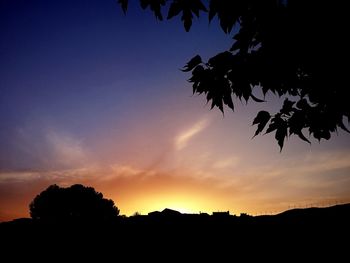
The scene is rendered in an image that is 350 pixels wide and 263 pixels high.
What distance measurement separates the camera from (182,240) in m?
4.85

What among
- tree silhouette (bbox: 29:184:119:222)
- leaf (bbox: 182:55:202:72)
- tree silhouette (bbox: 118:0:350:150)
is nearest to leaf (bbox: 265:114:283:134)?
tree silhouette (bbox: 118:0:350:150)

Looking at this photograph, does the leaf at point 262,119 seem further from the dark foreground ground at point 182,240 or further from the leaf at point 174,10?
the dark foreground ground at point 182,240

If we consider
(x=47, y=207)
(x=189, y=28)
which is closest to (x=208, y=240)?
(x=189, y=28)

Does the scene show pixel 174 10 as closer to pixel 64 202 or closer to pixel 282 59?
pixel 282 59

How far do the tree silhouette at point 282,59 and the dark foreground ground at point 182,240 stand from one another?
2902 mm

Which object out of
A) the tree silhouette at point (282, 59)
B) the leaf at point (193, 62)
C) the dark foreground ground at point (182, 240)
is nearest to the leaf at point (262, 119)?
the tree silhouette at point (282, 59)

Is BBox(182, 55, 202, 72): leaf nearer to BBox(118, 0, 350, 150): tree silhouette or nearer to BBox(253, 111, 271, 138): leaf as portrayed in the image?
BBox(118, 0, 350, 150): tree silhouette

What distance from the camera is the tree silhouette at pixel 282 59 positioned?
199 cm

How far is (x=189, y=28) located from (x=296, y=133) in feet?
4.23

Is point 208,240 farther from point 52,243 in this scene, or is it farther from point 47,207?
point 47,207

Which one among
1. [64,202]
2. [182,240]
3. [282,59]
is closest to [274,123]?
[282,59]

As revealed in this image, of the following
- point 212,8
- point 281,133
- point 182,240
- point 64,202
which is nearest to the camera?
point 212,8

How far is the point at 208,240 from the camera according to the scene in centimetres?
489

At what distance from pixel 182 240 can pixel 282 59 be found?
3.62m
